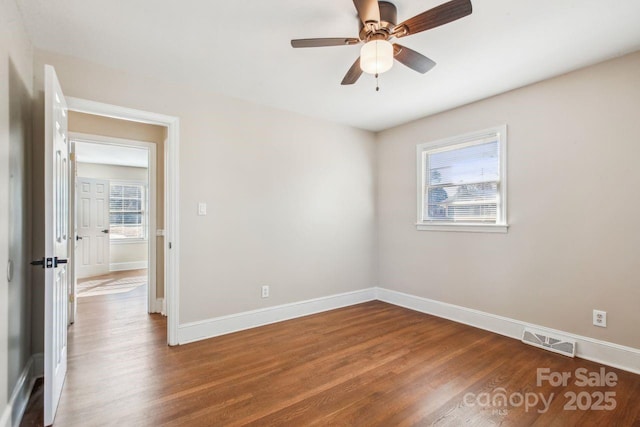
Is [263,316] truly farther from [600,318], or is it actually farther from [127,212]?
[127,212]

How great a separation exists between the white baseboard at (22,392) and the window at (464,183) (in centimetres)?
387

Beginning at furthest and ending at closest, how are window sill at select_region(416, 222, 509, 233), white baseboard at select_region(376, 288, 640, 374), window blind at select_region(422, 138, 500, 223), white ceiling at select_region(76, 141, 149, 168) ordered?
white ceiling at select_region(76, 141, 149, 168) → window blind at select_region(422, 138, 500, 223) → window sill at select_region(416, 222, 509, 233) → white baseboard at select_region(376, 288, 640, 374)

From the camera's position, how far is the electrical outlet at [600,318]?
2.50 m

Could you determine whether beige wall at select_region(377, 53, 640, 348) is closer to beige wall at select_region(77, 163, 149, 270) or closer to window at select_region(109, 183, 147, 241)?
beige wall at select_region(77, 163, 149, 270)

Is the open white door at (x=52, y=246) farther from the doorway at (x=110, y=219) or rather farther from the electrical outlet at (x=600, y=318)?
the electrical outlet at (x=600, y=318)

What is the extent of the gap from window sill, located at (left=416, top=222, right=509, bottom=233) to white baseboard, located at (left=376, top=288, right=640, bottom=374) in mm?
891

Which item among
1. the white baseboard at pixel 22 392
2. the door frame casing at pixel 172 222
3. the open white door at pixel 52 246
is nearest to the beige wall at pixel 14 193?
the white baseboard at pixel 22 392

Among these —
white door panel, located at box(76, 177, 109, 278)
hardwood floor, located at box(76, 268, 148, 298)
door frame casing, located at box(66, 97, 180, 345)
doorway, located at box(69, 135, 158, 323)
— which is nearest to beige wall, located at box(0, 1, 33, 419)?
door frame casing, located at box(66, 97, 180, 345)

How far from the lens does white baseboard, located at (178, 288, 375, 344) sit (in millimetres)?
2957

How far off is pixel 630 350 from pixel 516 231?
121cm

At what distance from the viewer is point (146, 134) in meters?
3.81

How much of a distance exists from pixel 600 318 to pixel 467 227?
134cm

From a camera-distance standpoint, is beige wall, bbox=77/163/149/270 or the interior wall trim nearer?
beige wall, bbox=77/163/149/270

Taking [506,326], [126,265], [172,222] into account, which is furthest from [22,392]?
[126,265]
